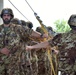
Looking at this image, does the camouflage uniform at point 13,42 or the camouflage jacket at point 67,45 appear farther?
the camouflage uniform at point 13,42

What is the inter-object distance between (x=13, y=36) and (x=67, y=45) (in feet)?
5.21

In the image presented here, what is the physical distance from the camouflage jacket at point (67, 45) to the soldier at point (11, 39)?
1264 mm

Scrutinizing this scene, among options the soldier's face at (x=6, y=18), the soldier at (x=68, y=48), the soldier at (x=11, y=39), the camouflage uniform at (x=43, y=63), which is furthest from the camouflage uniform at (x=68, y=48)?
the camouflage uniform at (x=43, y=63)

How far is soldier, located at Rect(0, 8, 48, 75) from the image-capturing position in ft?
26.5

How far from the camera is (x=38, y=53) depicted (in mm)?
9797

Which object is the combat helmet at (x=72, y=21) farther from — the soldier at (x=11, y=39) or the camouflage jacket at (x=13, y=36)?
the camouflage jacket at (x=13, y=36)

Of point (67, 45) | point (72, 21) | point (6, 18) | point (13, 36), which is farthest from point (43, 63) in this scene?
point (72, 21)

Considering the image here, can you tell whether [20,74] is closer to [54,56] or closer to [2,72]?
[2,72]

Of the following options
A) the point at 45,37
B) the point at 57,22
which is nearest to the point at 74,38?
the point at 45,37

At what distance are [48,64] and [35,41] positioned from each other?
3.49 feet

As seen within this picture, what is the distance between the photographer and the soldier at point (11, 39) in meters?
8.06

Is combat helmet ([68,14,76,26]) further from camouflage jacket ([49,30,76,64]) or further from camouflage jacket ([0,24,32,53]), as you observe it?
camouflage jacket ([0,24,32,53])

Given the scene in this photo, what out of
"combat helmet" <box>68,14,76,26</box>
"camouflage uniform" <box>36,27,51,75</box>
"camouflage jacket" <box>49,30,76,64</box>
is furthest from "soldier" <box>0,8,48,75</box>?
"camouflage uniform" <box>36,27,51,75</box>

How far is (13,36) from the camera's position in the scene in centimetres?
813
